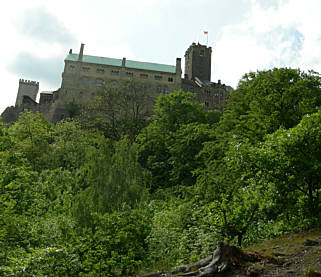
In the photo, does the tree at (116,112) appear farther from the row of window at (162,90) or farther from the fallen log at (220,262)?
the row of window at (162,90)

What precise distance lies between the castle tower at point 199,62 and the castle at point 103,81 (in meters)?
0.52

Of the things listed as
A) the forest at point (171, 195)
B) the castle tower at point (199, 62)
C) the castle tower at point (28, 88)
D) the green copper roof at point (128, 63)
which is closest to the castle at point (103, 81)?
the green copper roof at point (128, 63)

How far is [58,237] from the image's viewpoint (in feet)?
40.7

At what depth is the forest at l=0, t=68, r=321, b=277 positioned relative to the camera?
32.5 feet

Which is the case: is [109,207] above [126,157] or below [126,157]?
below

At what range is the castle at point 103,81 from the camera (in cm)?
5981

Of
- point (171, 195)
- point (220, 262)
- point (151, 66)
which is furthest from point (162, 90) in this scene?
point (220, 262)

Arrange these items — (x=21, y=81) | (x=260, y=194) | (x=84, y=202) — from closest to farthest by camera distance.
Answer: (x=260, y=194)
(x=84, y=202)
(x=21, y=81)

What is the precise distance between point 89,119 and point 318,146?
2834cm

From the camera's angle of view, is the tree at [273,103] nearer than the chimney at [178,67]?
Yes

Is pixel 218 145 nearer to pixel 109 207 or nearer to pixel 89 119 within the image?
pixel 109 207

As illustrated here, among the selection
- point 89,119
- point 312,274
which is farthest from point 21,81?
point 312,274

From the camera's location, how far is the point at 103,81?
200 feet

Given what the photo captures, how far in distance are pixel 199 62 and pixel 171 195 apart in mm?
55170
